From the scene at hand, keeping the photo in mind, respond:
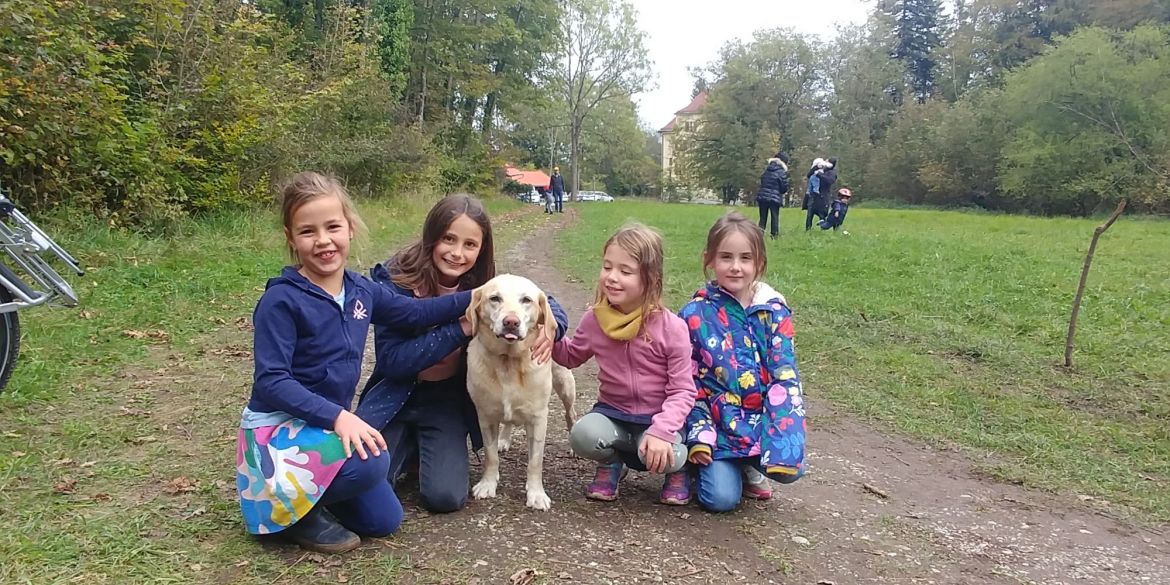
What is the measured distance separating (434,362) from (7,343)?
107 inches

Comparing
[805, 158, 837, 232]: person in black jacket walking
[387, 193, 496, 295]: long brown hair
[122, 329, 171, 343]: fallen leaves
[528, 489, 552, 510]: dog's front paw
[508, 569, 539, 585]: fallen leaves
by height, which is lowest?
[508, 569, 539, 585]: fallen leaves

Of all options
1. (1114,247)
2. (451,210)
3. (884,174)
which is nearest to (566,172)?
(884,174)

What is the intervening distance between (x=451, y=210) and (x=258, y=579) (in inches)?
77.0

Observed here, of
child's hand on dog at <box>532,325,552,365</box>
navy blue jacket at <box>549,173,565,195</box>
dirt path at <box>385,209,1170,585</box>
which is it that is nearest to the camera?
dirt path at <box>385,209,1170,585</box>

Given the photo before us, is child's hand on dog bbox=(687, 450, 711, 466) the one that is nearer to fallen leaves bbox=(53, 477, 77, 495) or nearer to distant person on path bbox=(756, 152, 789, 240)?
fallen leaves bbox=(53, 477, 77, 495)

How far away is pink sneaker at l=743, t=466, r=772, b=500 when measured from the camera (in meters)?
4.01

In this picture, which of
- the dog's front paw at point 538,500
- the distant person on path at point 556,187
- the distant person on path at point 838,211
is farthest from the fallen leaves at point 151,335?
the distant person on path at point 556,187

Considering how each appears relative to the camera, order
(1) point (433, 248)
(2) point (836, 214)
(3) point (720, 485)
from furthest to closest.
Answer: (2) point (836, 214), (1) point (433, 248), (3) point (720, 485)

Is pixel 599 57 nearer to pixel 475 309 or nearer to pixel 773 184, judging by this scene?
pixel 773 184

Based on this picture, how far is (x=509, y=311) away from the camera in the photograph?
3.51 metres

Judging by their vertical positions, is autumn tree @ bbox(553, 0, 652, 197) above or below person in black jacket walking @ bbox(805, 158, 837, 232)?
above

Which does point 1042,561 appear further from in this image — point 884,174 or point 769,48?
point 769,48

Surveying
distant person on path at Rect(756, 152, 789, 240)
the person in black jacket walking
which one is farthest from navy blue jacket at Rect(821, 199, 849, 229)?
distant person on path at Rect(756, 152, 789, 240)

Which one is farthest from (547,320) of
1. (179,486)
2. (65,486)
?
(65,486)
